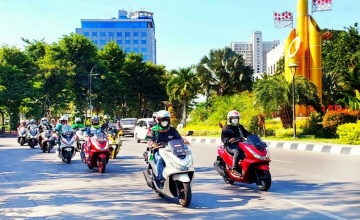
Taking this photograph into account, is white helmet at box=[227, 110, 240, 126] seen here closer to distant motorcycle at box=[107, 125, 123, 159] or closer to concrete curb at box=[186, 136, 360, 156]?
distant motorcycle at box=[107, 125, 123, 159]

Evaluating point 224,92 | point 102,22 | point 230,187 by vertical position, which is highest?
point 102,22

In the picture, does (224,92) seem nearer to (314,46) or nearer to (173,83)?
(173,83)

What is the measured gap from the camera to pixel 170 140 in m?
8.38

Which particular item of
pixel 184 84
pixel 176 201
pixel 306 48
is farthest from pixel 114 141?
pixel 184 84

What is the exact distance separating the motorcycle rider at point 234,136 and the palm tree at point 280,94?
1593 cm

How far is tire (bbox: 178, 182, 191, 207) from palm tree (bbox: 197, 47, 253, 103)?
4118 centimetres

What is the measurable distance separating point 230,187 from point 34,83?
1765 inches

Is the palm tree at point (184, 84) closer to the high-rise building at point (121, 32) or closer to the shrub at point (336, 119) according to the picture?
the shrub at point (336, 119)

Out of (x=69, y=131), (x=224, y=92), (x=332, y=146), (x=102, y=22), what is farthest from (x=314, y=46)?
(x=102, y=22)

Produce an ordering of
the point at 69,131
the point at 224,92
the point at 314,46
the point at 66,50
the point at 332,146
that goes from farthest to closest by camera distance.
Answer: the point at 66,50, the point at 224,92, the point at 314,46, the point at 332,146, the point at 69,131

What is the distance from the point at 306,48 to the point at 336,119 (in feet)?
49.3

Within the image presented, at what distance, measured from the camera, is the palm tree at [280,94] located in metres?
25.5

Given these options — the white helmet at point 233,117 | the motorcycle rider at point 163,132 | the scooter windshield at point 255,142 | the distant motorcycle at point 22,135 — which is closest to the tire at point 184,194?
the motorcycle rider at point 163,132

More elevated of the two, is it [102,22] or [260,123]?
[102,22]
